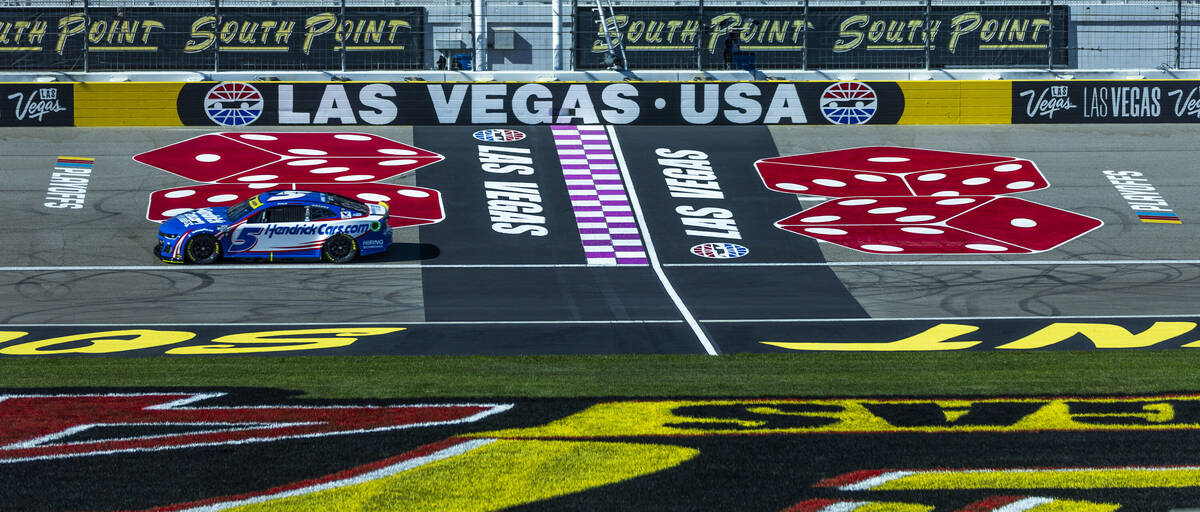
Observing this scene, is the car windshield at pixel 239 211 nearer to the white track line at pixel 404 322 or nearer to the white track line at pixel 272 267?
the white track line at pixel 272 267

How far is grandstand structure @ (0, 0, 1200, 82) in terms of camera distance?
26062 mm

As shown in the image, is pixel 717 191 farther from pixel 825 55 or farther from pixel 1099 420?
pixel 1099 420

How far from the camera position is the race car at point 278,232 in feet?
58.4

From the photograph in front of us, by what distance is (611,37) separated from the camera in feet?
90.8

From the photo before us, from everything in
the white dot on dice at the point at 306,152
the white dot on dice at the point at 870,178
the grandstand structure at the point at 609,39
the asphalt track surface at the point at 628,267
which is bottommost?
the asphalt track surface at the point at 628,267

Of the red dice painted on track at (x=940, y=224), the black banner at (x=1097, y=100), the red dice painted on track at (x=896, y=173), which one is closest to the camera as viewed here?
the red dice painted on track at (x=940, y=224)

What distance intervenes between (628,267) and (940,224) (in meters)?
6.04

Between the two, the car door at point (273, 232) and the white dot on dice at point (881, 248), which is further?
the white dot on dice at point (881, 248)

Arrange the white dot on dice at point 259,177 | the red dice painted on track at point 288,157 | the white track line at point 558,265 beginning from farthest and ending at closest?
the red dice painted on track at point 288,157 → the white dot on dice at point 259,177 → the white track line at point 558,265

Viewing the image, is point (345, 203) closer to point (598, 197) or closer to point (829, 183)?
point (598, 197)

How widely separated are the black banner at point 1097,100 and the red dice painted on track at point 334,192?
13.6m

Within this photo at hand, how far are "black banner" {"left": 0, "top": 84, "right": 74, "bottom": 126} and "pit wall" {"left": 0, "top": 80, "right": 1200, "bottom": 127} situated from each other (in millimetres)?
22

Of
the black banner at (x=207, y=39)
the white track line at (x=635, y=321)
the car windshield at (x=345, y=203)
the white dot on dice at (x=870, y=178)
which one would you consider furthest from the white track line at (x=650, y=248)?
the black banner at (x=207, y=39)

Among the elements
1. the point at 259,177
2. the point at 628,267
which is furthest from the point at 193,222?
the point at 628,267
